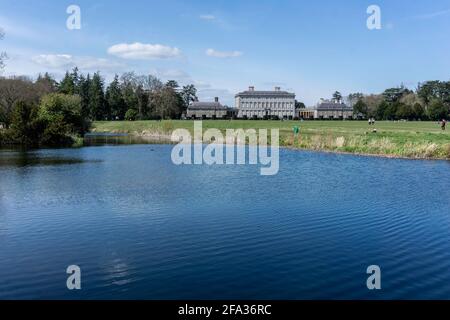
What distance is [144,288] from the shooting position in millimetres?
11078

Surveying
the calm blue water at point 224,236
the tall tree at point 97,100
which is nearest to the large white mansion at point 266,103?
the tall tree at point 97,100

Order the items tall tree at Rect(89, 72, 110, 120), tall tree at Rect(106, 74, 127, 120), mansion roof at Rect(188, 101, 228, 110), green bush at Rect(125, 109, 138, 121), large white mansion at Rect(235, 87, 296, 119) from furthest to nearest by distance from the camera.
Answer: large white mansion at Rect(235, 87, 296, 119), mansion roof at Rect(188, 101, 228, 110), tall tree at Rect(106, 74, 127, 120), tall tree at Rect(89, 72, 110, 120), green bush at Rect(125, 109, 138, 121)

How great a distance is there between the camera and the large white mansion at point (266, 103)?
173 metres

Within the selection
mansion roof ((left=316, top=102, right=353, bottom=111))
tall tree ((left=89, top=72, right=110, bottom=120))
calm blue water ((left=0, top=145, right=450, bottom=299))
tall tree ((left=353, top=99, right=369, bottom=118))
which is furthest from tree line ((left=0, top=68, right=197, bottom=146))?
tall tree ((left=353, top=99, right=369, bottom=118))

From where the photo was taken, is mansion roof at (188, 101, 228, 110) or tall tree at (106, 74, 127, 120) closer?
tall tree at (106, 74, 127, 120)

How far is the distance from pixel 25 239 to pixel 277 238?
8.54 m

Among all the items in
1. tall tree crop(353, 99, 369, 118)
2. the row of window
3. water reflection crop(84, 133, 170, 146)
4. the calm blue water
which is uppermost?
the row of window

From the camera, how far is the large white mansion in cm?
17312

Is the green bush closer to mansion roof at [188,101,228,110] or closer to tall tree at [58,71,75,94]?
tall tree at [58,71,75,94]

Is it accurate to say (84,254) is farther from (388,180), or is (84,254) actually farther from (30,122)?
(30,122)

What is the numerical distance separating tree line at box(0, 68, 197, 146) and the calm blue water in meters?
32.6

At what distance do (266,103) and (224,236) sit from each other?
161736mm

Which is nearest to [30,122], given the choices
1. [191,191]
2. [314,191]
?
[191,191]

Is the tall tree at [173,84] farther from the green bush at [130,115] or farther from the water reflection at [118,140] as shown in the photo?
the water reflection at [118,140]
